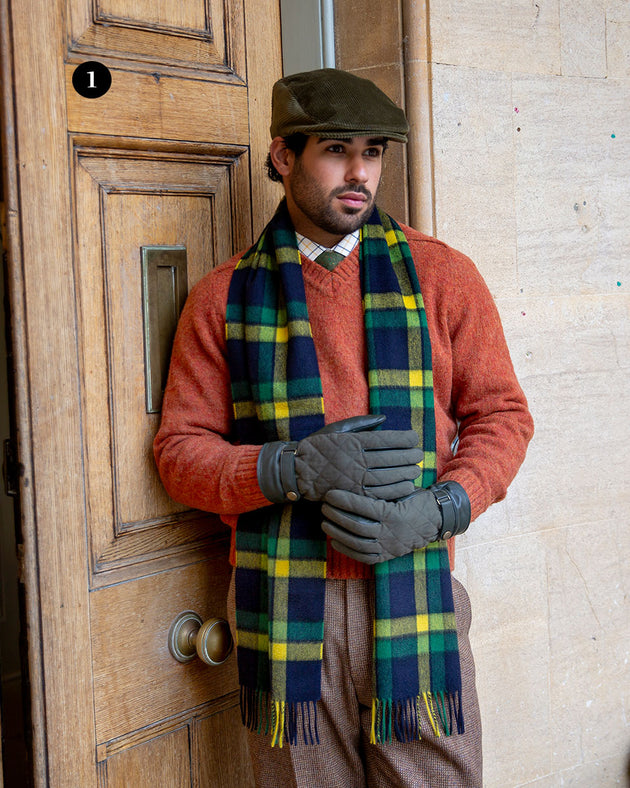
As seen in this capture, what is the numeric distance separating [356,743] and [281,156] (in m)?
1.01

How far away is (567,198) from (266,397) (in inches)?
36.6

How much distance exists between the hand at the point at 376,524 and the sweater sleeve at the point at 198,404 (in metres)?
0.20

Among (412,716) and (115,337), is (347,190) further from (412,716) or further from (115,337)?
(412,716)

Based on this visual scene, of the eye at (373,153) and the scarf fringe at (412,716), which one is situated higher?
the eye at (373,153)

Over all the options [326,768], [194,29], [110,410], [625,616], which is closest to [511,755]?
[625,616]

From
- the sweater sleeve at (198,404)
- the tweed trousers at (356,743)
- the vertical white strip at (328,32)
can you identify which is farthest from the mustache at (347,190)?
the tweed trousers at (356,743)

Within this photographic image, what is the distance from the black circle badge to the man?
0.97 feet

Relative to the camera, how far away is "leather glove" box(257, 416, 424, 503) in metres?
1.27

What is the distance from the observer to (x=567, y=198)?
1891 millimetres

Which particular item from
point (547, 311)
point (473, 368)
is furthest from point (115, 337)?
point (547, 311)

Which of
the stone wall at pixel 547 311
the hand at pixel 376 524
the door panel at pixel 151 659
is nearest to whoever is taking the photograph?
the hand at pixel 376 524

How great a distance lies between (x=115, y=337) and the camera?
1515mm

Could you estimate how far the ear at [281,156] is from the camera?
1.45m

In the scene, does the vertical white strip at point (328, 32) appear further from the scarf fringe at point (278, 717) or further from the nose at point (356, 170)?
the scarf fringe at point (278, 717)
